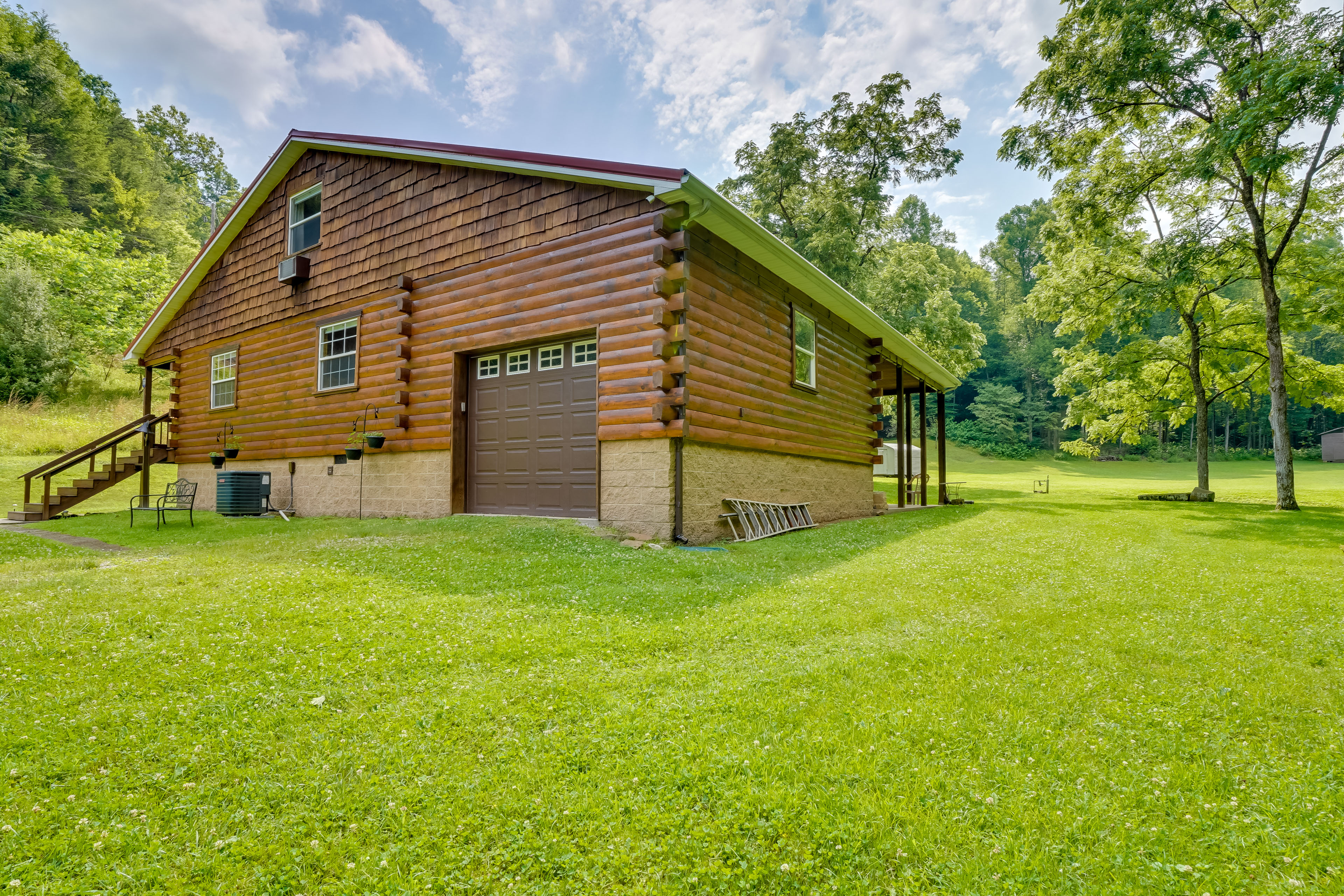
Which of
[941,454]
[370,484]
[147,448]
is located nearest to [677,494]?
[370,484]

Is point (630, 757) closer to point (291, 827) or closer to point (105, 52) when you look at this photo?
point (291, 827)

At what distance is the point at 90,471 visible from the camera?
13.9m

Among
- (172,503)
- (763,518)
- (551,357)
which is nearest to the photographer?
(551,357)

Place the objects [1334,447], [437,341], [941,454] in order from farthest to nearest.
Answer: [1334,447] < [941,454] < [437,341]

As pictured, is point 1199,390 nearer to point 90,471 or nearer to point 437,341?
point 437,341

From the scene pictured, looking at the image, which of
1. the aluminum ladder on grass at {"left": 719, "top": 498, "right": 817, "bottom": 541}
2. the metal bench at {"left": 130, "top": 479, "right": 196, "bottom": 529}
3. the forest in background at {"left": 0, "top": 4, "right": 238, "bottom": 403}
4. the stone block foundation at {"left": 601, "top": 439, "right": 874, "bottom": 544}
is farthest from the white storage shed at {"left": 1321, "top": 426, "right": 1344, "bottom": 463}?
the forest in background at {"left": 0, "top": 4, "right": 238, "bottom": 403}

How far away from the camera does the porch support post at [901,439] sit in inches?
632

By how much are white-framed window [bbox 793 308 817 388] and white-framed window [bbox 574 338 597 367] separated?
412cm

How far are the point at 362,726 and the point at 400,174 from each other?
36.3 feet

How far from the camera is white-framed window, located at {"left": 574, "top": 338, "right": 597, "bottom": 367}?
347 inches

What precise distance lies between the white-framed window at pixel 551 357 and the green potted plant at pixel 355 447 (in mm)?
3963

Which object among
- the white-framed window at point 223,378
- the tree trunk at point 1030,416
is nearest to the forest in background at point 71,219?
the white-framed window at point 223,378

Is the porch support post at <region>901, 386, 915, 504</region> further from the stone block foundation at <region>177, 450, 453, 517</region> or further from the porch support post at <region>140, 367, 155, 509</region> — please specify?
the porch support post at <region>140, 367, 155, 509</region>

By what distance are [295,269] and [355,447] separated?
171 inches
